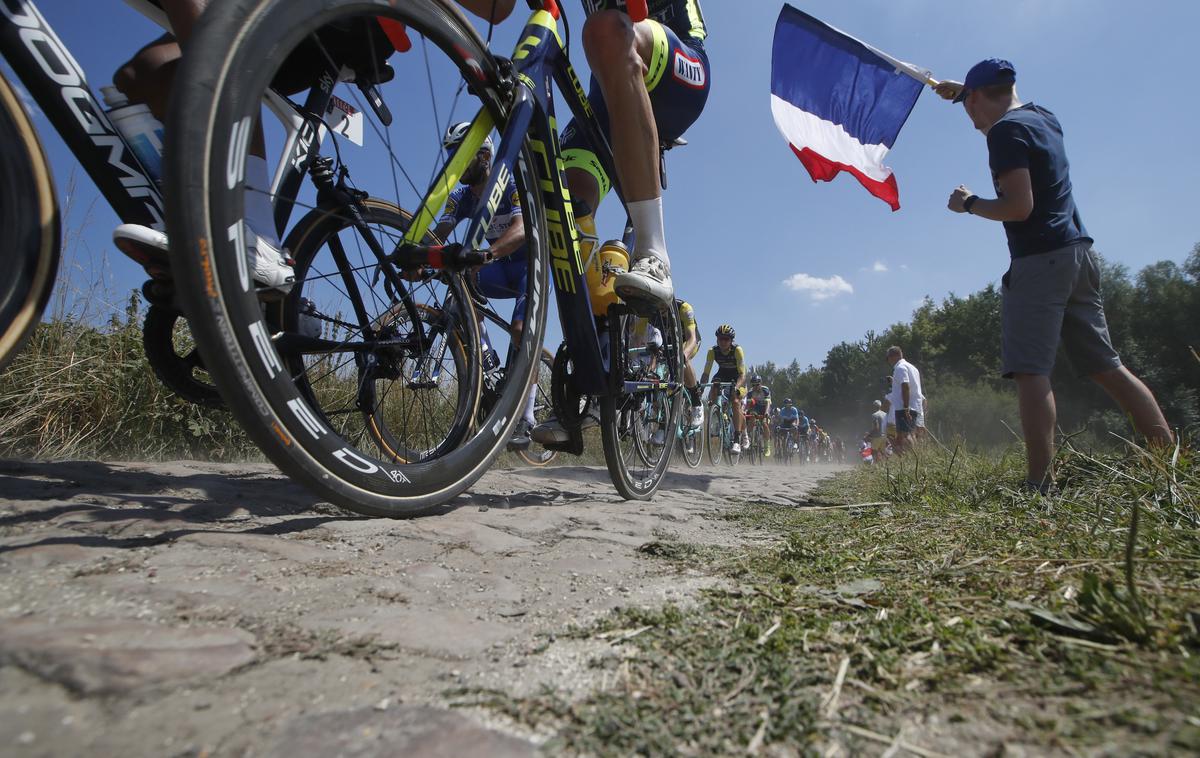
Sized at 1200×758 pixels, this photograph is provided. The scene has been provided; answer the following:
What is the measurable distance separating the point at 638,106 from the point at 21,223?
1.88m

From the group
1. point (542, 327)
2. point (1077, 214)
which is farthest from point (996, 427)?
point (542, 327)

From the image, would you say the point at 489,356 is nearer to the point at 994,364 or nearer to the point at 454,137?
the point at 454,137

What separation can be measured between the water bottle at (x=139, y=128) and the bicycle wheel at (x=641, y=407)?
156 centimetres

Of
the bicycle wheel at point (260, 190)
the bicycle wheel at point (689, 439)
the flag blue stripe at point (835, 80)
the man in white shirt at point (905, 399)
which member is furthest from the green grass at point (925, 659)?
the man in white shirt at point (905, 399)

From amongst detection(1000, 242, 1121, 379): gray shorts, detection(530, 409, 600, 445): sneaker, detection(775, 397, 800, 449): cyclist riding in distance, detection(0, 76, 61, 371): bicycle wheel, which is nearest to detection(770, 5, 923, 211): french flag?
detection(1000, 242, 1121, 379): gray shorts

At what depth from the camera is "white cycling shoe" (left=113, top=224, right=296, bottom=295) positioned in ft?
4.31

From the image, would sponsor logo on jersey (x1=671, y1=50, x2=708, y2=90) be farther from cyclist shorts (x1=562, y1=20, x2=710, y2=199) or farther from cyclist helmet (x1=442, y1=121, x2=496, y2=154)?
cyclist helmet (x1=442, y1=121, x2=496, y2=154)

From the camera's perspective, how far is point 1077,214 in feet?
9.57

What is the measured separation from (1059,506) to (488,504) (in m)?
1.72

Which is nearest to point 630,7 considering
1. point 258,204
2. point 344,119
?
point 344,119

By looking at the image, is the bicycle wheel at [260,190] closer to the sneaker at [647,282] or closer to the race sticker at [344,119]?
the race sticker at [344,119]

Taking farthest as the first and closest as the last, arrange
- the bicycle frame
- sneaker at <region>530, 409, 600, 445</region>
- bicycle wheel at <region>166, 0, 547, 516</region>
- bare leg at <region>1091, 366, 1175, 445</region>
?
bare leg at <region>1091, 366, 1175, 445</region> < sneaker at <region>530, 409, 600, 445</region> < the bicycle frame < bicycle wheel at <region>166, 0, 547, 516</region>

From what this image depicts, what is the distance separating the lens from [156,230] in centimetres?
144

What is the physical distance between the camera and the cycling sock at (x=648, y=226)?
2.45 m
